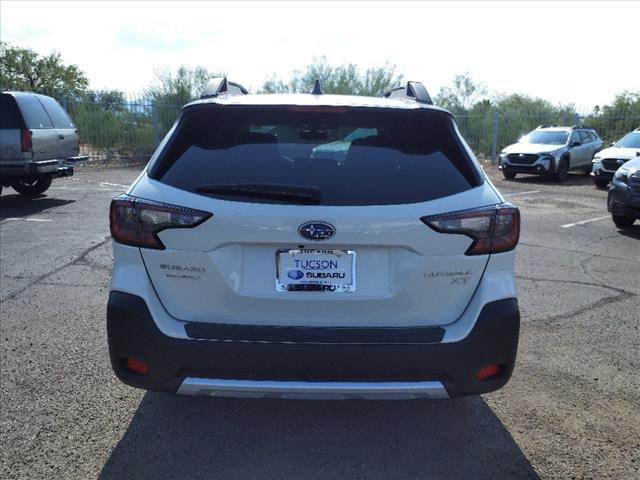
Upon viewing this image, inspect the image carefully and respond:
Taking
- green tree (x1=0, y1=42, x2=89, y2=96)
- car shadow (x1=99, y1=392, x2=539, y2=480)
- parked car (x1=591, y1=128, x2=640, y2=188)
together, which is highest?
green tree (x1=0, y1=42, x2=89, y2=96)

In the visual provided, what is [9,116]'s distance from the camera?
37.1 feet

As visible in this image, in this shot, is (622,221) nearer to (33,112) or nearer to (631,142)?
(631,142)

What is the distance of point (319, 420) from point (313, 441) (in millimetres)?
246

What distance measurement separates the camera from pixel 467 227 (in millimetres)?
2748

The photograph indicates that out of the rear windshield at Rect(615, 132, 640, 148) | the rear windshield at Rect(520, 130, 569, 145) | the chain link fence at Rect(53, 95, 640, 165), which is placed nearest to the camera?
the rear windshield at Rect(615, 132, 640, 148)

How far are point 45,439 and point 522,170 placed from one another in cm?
1829

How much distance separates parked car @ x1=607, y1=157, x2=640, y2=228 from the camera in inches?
364

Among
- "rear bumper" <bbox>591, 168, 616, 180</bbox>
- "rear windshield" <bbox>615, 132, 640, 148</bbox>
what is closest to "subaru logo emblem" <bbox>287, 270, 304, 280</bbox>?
"rear bumper" <bbox>591, 168, 616, 180</bbox>

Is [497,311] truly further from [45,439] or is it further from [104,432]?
[45,439]

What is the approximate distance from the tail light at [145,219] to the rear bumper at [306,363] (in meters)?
0.29

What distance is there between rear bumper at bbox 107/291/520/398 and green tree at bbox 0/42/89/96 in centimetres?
4658

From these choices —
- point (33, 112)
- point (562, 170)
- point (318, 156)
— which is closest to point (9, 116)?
point (33, 112)

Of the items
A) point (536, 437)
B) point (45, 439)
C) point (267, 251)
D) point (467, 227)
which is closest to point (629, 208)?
point (536, 437)

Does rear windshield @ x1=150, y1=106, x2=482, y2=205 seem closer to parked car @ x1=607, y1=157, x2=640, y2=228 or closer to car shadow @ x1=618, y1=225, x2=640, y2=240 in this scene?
parked car @ x1=607, y1=157, x2=640, y2=228
